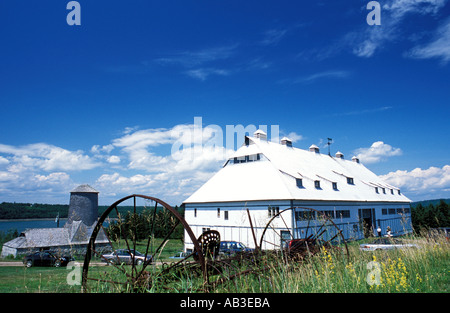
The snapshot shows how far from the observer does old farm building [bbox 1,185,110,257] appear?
3188cm

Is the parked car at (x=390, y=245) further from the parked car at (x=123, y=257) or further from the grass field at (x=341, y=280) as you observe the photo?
the parked car at (x=123, y=257)

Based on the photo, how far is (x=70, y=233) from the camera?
1375 inches

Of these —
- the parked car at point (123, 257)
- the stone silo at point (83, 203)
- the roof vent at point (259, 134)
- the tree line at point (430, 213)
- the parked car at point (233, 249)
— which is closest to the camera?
the parked car at point (123, 257)

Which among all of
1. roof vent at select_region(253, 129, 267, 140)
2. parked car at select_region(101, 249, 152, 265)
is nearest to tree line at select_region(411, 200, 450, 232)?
roof vent at select_region(253, 129, 267, 140)

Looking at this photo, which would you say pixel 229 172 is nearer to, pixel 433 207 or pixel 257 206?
pixel 257 206

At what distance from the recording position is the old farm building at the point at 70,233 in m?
31.9

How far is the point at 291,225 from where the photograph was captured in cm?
2477

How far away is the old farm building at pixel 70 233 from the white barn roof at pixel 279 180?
12975 millimetres

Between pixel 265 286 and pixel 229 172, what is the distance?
2834 cm

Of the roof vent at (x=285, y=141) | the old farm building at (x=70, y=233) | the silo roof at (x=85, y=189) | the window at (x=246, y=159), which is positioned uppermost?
the roof vent at (x=285, y=141)

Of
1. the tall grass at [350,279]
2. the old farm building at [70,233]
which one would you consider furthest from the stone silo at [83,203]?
the tall grass at [350,279]

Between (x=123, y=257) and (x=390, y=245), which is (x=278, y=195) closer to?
(x=123, y=257)

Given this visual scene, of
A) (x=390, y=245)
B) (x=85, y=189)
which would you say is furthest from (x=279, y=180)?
(x=85, y=189)
